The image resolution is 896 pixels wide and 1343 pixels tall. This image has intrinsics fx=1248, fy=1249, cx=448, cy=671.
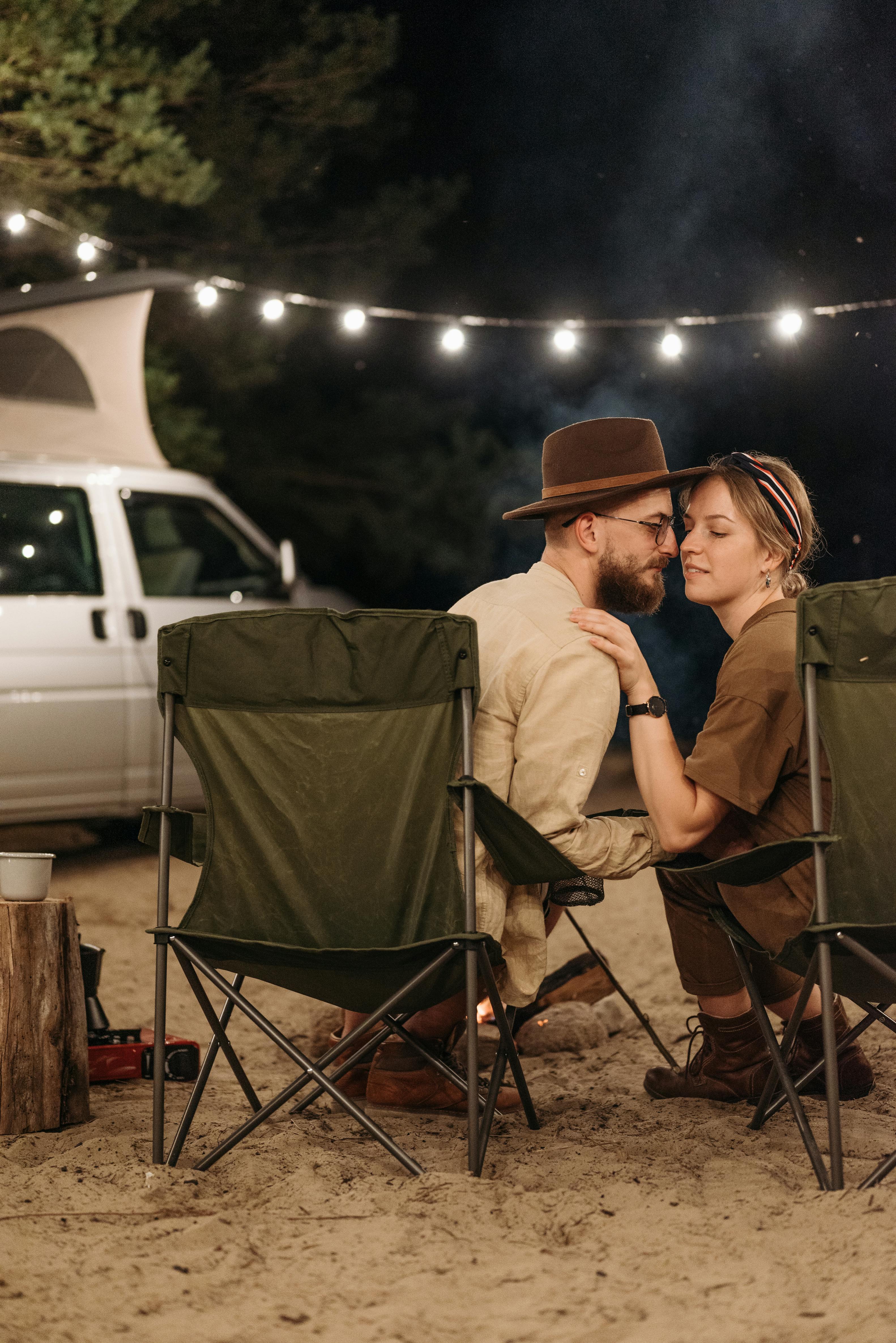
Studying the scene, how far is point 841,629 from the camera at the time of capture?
2.09m

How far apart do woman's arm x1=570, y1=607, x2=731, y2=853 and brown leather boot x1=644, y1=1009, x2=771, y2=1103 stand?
1.71 ft

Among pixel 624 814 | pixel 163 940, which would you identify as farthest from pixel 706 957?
pixel 163 940

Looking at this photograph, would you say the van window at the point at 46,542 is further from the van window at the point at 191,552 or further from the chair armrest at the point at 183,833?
the chair armrest at the point at 183,833

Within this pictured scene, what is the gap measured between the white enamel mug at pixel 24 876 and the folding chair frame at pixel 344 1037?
1.39 ft

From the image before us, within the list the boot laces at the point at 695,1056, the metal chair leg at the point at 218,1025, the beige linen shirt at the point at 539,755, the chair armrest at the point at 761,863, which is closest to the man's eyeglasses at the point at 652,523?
the beige linen shirt at the point at 539,755

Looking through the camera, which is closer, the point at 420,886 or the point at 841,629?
the point at 841,629

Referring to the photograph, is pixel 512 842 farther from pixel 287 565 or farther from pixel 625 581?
pixel 287 565

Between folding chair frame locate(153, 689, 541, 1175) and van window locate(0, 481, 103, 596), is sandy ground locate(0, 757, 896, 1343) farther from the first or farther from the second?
van window locate(0, 481, 103, 596)

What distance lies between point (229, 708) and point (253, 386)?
8.72 meters

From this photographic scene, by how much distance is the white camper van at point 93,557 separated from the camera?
5.25 meters

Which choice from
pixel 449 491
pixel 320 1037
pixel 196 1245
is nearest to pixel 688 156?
pixel 449 491

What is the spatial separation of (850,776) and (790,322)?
3.99 meters

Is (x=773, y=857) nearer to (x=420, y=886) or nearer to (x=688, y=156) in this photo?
(x=420, y=886)

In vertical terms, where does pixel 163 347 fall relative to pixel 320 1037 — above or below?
above
